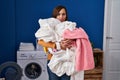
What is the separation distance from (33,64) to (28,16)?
3.10 feet

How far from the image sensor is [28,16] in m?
4.42

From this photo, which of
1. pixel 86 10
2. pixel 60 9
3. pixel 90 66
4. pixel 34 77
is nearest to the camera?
pixel 90 66

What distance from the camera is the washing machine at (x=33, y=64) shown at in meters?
4.07

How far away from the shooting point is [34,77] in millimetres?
4180

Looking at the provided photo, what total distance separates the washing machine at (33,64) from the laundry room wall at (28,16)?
413 millimetres

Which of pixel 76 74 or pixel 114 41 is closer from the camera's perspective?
pixel 76 74

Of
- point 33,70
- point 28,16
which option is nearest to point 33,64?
point 33,70

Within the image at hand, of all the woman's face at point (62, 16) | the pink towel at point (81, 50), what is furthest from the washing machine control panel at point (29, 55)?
the pink towel at point (81, 50)

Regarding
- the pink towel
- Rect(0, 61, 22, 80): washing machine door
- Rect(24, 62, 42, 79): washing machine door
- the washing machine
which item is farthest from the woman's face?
Rect(24, 62, 42, 79): washing machine door

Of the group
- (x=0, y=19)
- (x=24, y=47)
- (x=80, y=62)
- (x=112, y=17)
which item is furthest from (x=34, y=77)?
(x=80, y=62)

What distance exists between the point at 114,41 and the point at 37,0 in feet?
5.74

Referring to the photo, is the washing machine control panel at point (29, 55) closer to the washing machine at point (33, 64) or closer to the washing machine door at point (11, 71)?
the washing machine at point (33, 64)

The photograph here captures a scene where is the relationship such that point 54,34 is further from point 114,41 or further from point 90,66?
point 114,41

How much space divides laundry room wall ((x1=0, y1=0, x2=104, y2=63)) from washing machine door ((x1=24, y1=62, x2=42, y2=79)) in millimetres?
438
